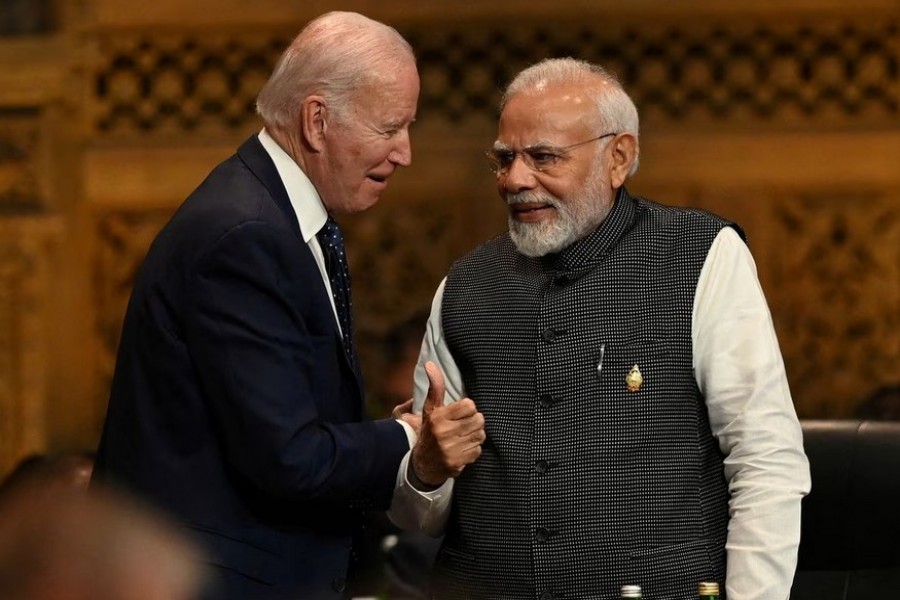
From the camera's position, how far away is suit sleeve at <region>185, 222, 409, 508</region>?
93.7 inches

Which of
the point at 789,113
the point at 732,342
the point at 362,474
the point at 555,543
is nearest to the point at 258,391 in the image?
the point at 362,474

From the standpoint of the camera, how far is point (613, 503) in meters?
2.65

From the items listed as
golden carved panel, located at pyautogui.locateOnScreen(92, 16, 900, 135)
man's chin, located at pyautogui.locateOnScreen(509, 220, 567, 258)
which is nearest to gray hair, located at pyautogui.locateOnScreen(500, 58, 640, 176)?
man's chin, located at pyautogui.locateOnScreen(509, 220, 567, 258)

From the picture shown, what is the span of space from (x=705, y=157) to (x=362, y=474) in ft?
9.71

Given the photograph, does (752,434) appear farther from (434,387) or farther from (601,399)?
(434,387)

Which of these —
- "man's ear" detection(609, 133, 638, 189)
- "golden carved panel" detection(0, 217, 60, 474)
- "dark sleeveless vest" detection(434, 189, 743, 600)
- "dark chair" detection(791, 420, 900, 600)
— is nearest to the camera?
"dark sleeveless vest" detection(434, 189, 743, 600)

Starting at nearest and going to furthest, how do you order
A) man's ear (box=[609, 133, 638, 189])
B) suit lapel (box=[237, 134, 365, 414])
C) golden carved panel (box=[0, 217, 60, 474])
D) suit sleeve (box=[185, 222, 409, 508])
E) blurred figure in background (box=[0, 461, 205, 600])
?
blurred figure in background (box=[0, 461, 205, 600]) → suit sleeve (box=[185, 222, 409, 508]) → suit lapel (box=[237, 134, 365, 414]) → man's ear (box=[609, 133, 638, 189]) → golden carved panel (box=[0, 217, 60, 474])

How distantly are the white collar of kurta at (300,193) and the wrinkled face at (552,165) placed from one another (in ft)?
1.33

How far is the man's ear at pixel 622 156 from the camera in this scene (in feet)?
9.39

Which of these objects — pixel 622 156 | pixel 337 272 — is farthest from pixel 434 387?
pixel 622 156

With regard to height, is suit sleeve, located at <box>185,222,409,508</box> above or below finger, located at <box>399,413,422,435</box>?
above

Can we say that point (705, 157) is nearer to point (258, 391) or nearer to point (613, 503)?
point (613, 503)

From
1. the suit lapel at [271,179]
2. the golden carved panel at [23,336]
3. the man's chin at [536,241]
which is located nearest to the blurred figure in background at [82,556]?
the suit lapel at [271,179]

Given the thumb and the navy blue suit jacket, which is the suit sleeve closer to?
the navy blue suit jacket
